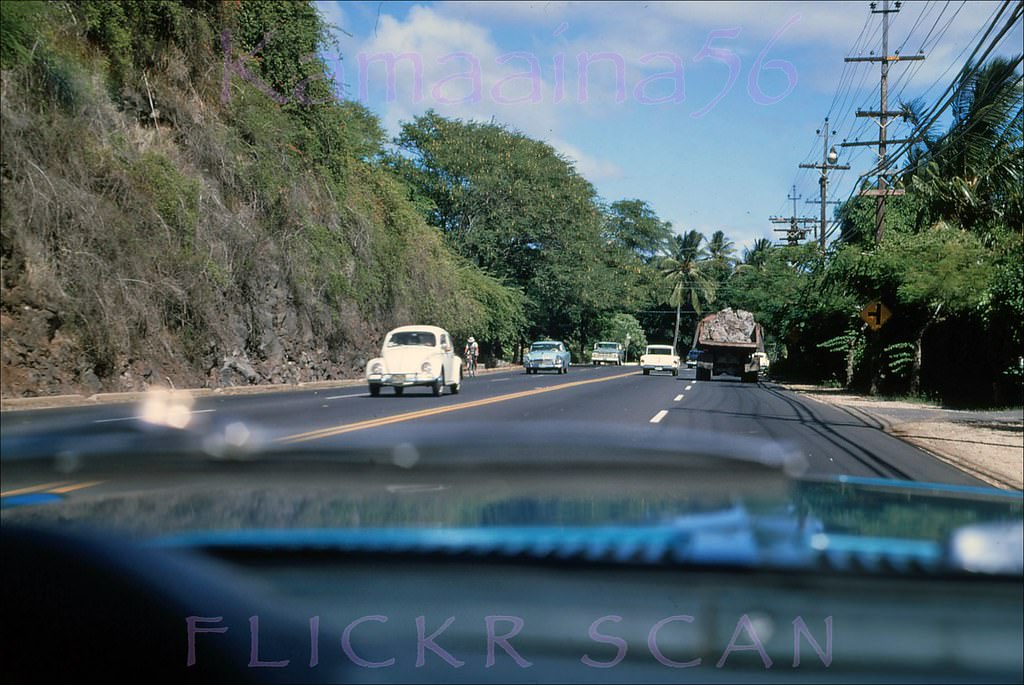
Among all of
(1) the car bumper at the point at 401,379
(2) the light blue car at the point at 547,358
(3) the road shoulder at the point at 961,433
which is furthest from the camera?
(2) the light blue car at the point at 547,358

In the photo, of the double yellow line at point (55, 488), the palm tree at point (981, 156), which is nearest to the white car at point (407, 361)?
the palm tree at point (981, 156)

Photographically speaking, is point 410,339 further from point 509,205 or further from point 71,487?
point 509,205

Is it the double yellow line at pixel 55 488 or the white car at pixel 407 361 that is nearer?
the double yellow line at pixel 55 488

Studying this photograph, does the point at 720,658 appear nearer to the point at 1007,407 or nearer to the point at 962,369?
the point at 1007,407

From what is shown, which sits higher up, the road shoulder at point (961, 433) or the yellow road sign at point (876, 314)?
the yellow road sign at point (876, 314)

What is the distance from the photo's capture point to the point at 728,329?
43344mm

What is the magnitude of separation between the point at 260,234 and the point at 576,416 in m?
14.1

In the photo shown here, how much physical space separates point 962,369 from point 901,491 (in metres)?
25.6

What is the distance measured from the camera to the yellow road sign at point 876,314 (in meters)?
28.2

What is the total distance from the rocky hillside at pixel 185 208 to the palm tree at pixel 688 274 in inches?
2577

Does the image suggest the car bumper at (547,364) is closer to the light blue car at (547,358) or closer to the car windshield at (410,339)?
the light blue car at (547,358)

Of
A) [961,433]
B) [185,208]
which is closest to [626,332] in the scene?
[185,208]

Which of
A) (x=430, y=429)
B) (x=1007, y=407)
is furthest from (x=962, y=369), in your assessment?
(x=430, y=429)

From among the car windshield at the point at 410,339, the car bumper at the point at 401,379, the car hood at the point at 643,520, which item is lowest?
the car bumper at the point at 401,379
